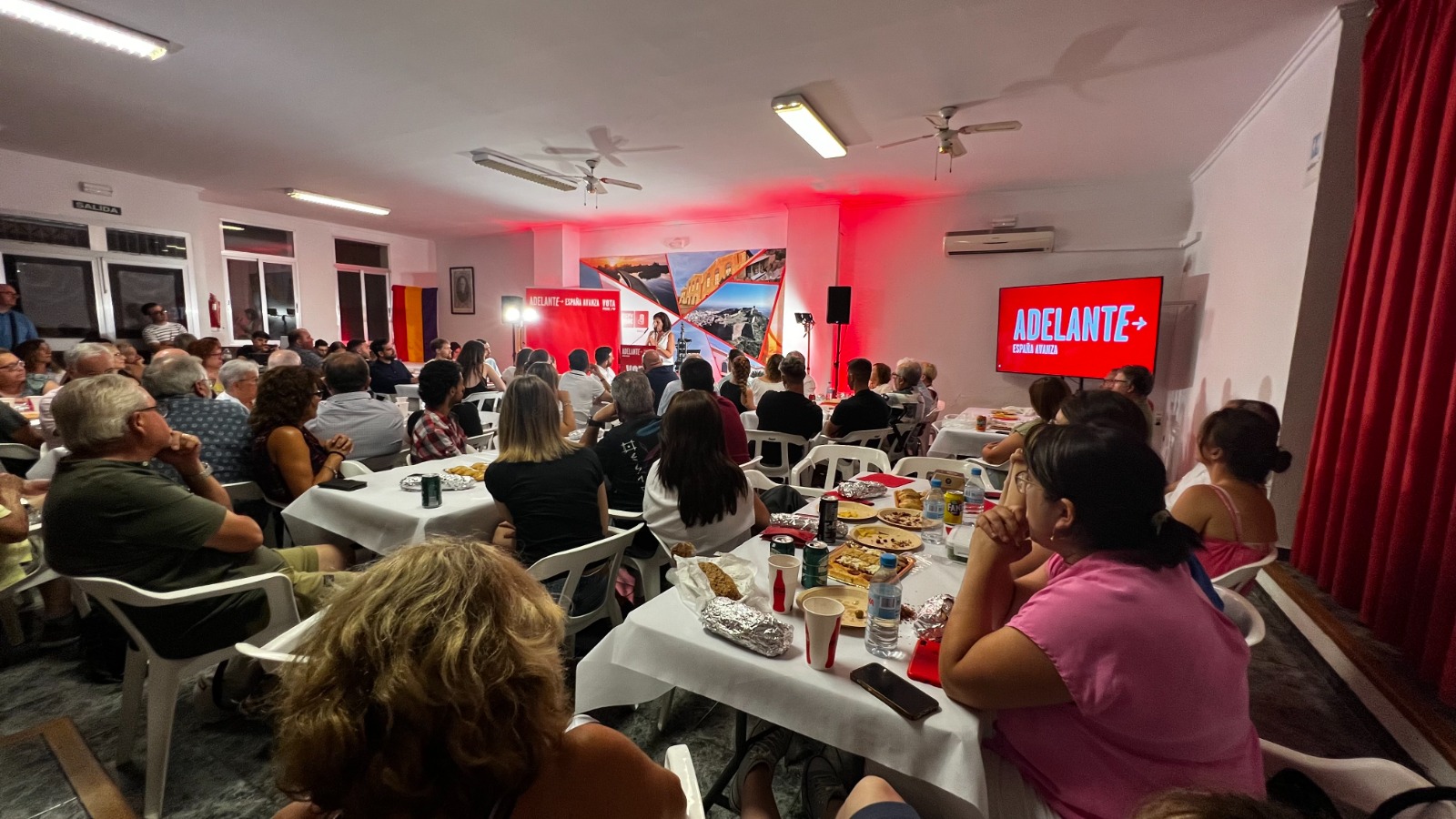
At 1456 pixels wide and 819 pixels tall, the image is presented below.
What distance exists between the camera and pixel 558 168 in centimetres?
610

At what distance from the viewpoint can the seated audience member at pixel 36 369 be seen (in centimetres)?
457

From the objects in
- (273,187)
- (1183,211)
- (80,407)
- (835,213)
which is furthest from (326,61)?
(1183,211)

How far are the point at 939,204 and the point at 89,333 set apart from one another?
1014 cm

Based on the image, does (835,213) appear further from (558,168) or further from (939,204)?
(558,168)

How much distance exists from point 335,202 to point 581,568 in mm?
8153

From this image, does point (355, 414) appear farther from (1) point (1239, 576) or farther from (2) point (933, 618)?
(1) point (1239, 576)

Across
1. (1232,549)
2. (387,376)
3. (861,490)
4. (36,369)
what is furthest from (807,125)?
(36,369)

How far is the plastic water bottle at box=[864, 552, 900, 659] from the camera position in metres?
1.37

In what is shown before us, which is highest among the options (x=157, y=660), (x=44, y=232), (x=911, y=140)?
(x=911, y=140)

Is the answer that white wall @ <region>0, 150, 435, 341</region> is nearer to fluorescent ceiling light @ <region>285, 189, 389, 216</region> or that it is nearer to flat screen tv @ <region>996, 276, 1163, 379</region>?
fluorescent ceiling light @ <region>285, 189, 389, 216</region>

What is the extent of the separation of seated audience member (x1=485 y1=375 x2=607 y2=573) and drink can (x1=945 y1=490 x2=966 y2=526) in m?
1.33

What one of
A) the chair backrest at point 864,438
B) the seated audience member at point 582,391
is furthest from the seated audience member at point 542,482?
the seated audience member at point 582,391

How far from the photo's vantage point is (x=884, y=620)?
1375mm

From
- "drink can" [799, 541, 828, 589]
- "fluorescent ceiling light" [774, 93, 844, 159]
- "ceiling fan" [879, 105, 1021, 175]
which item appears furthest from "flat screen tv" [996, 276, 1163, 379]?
"drink can" [799, 541, 828, 589]
